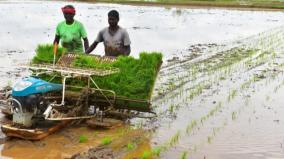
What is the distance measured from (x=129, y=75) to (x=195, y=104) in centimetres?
190

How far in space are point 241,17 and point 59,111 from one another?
76.6 ft

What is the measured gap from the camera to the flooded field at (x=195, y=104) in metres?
5.87

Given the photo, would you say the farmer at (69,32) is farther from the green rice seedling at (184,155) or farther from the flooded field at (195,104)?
the green rice seedling at (184,155)

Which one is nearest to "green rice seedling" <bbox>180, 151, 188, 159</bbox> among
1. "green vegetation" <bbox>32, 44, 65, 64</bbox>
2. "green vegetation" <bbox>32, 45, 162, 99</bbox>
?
"green vegetation" <bbox>32, 45, 162, 99</bbox>

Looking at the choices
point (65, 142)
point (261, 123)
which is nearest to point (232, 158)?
point (261, 123)

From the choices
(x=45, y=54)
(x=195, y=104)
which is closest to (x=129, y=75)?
(x=45, y=54)

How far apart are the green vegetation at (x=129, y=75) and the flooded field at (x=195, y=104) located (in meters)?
0.55

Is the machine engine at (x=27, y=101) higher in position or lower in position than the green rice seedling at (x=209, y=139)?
higher

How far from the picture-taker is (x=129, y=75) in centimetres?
686

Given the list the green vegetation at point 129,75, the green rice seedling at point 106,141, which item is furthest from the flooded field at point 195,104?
the green vegetation at point 129,75

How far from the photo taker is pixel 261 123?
721 cm

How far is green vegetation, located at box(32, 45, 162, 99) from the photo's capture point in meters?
6.75

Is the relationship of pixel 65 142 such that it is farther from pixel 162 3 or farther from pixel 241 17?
pixel 162 3

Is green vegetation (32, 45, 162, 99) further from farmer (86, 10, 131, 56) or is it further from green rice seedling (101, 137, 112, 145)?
green rice seedling (101, 137, 112, 145)
